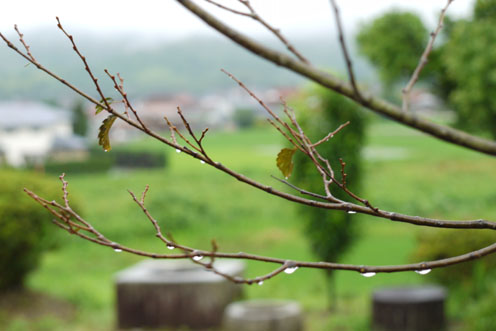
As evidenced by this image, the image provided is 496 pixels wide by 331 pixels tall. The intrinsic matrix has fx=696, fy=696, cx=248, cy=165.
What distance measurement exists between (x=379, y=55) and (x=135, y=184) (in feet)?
35.6

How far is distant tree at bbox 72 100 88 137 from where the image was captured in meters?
47.1

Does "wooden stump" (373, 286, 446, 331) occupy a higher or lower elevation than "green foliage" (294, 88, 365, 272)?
lower

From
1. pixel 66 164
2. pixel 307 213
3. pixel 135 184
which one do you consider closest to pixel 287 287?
pixel 307 213

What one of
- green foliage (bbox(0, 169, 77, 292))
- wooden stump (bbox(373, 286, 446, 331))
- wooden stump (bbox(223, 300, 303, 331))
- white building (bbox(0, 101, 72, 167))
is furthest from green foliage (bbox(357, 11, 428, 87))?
white building (bbox(0, 101, 72, 167))

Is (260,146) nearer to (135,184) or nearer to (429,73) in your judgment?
(135,184)

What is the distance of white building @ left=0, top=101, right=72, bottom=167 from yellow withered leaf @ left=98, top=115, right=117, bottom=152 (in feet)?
140

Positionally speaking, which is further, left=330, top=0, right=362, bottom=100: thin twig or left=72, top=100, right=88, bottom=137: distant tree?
left=72, top=100, right=88, bottom=137: distant tree

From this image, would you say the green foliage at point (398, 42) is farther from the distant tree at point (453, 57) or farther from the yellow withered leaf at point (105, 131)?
the yellow withered leaf at point (105, 131)

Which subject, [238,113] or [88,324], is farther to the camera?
[238,113]

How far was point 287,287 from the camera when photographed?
12.8m

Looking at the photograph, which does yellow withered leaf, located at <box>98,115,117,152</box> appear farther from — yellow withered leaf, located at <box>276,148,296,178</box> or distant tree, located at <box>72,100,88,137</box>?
distant tree, located at <box>72,100,88,137</box>

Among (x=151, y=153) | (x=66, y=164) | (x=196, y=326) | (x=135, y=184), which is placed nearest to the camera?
(x=196, y=326)

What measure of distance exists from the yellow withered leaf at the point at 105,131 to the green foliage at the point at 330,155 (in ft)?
27.2

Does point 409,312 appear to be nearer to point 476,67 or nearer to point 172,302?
point 172,302
